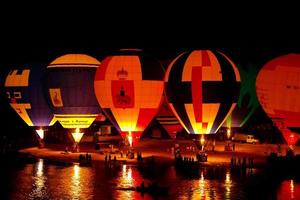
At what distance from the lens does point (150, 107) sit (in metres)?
34.8

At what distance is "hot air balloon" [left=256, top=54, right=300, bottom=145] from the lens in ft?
110

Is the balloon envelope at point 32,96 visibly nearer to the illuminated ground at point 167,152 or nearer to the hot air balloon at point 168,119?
the illuminated ground at point 167,152

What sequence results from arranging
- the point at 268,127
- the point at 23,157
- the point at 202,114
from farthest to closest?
1. the point at 268,127
2. the point at 23,157
3. the point at 202,114

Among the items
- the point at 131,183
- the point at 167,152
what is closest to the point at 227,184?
the point at 131,183

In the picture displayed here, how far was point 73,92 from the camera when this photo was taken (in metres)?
36.8

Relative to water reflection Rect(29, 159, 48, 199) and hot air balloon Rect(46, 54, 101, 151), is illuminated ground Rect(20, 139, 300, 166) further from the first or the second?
water reflection Rect(29, 159, 48, 199)

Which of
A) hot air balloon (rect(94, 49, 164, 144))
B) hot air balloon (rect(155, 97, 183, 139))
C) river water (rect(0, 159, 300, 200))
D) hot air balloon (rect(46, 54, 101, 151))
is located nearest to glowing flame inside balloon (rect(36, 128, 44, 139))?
hot air balloon (rect(46, 54, 101, 151))

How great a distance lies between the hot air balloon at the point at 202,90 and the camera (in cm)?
3331

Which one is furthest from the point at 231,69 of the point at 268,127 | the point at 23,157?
the point at 268,127

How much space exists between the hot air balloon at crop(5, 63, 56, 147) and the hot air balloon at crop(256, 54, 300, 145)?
10.5 m

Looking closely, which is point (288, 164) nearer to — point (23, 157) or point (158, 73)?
point (158, 73)

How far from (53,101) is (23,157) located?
2.93 meters

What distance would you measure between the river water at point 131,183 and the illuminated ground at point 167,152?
1.90 m

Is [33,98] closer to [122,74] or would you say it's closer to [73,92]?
[73,92]
